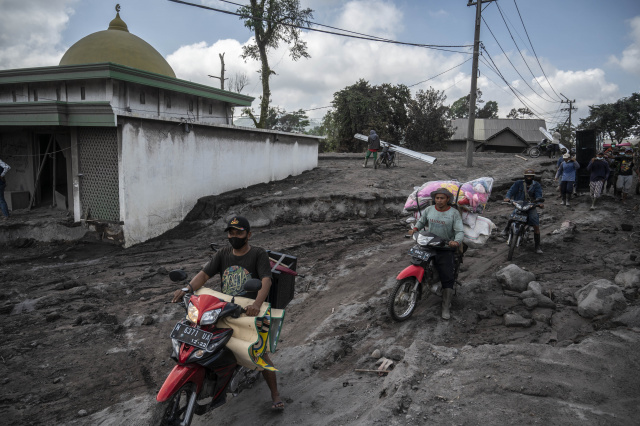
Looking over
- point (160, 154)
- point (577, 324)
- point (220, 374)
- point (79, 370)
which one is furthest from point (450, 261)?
point (160, 154)

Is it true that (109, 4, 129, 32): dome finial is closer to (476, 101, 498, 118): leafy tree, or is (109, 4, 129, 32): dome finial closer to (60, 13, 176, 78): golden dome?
(60, 13, 176, 78): golden dome

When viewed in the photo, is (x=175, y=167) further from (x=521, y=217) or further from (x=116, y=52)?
(x=521, y=217)

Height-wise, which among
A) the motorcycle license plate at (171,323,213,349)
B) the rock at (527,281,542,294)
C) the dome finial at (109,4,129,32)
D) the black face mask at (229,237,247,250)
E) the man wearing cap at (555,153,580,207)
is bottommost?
the rock at (527,281,542,294)

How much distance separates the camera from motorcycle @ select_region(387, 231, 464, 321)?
563cm

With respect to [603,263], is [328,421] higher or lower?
lower

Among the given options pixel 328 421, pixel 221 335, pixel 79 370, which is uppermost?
pixel 221 335

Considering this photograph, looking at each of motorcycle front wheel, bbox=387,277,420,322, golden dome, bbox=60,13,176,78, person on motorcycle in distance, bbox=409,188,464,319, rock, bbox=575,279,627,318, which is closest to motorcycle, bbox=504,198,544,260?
rock, bbox=575,279,627,318

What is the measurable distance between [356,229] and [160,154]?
5790mm

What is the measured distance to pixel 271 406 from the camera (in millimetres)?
4008

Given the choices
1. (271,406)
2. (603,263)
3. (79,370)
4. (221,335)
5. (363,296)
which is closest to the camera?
(221,335)

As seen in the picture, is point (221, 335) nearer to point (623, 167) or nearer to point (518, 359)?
point (518, 359)

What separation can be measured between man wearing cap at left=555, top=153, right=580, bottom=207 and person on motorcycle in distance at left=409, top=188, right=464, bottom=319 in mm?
8515

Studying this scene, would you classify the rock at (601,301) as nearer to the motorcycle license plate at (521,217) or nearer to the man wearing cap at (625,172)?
the motorcycle license plate at (521,217)

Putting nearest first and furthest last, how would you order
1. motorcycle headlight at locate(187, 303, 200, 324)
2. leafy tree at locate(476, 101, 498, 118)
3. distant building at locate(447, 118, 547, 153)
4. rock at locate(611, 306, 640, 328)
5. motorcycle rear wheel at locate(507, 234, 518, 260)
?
motorcycle headlight at locate(187, 303, 200, 324) → rock at locate(611, 306, 640, 328) → motorcycle rear wheel at locate(507, 234, 518, 260) → distant building at locate(447, 118, 547, 153) → leafy tree at locate(476, 101, 498, 118)
